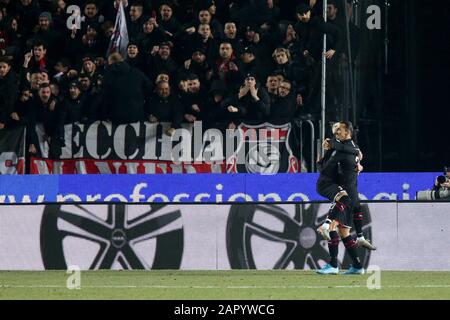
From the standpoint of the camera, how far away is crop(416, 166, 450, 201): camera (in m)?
16.1

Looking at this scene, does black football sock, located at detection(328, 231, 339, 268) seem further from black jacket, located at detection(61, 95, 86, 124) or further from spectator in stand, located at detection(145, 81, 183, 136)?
black jacket, located at detection(61, 95, 86, 124)

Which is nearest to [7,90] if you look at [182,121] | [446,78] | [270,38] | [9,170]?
[9,170]

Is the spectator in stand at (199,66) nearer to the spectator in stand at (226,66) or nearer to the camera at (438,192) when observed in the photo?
the spectator in stand at (226,66)

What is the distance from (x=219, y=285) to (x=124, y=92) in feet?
20.0

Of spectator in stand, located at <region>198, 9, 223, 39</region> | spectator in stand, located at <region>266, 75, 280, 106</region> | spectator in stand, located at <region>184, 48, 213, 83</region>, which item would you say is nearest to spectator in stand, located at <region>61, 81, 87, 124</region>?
spectator in stand, located at <region>184, 48, 213, 83</region>

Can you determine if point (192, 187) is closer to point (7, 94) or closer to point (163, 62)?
point (163, 62)

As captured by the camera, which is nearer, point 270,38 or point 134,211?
point 134,211

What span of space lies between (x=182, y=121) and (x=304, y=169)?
1.95m

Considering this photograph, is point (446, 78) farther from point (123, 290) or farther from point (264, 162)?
point (123, 290)

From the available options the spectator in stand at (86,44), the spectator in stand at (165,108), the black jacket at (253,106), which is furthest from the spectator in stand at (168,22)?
the black jacket at (253,106)

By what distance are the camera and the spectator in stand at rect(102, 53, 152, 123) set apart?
13.8 feet

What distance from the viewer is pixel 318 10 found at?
18.3 meters

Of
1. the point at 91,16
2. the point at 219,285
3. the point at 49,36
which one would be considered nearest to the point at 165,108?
the point at 91,16

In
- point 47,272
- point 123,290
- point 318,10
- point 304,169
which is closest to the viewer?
point 123,290
